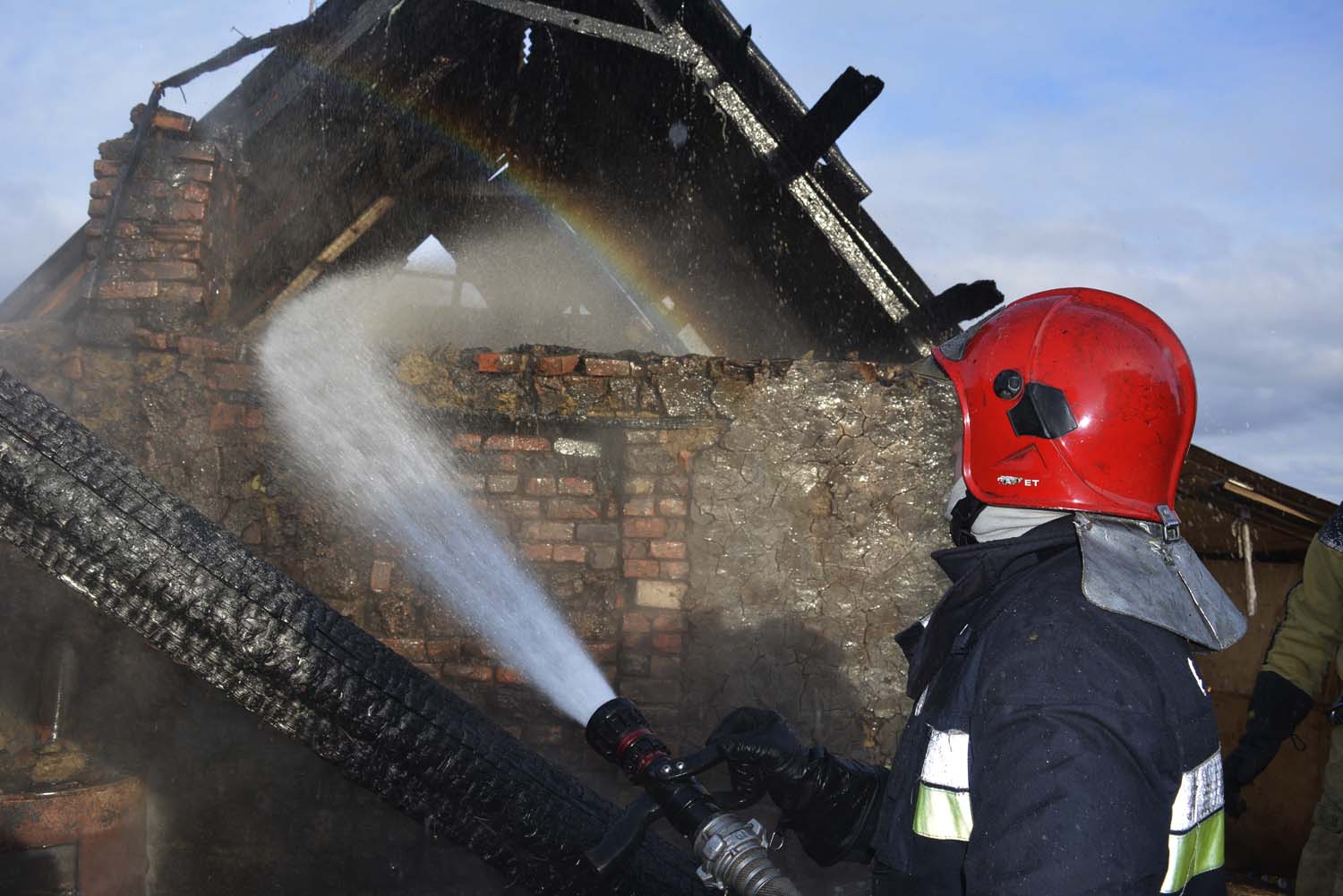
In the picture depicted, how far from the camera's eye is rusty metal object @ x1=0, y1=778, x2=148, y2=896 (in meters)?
2.83

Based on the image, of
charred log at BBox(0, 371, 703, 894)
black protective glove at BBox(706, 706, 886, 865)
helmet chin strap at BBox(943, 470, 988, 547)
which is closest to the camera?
helmet chin strap at BBox(943, 470, 988, 547)

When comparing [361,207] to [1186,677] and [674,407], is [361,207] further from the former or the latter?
[1186,677]

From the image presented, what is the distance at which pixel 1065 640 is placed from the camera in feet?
4.00

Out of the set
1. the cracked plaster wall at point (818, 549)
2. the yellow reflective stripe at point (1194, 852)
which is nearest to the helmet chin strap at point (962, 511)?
the yellow reflective stripe at point (1194, 852)

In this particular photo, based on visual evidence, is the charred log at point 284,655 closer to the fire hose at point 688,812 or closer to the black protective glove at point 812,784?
the fire hose at point 688,812

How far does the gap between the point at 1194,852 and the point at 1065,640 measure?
18.2 inches

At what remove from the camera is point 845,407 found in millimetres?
3684

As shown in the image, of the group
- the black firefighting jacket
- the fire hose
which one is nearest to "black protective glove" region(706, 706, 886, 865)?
the fire hose

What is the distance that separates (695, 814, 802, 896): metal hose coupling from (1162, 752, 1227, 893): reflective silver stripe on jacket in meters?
0.65

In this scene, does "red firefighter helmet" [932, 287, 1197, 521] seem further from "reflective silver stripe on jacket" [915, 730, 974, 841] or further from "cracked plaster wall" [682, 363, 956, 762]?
"cracked plaster wall" [682, 363, 956, 762]

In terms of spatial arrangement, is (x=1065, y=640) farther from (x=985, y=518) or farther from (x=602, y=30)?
(x=602, y=30)

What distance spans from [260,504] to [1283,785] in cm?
540

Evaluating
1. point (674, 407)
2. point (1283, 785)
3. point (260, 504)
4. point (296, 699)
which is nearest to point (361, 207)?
point (260, 504)

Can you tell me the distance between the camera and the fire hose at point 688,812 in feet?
5.63
